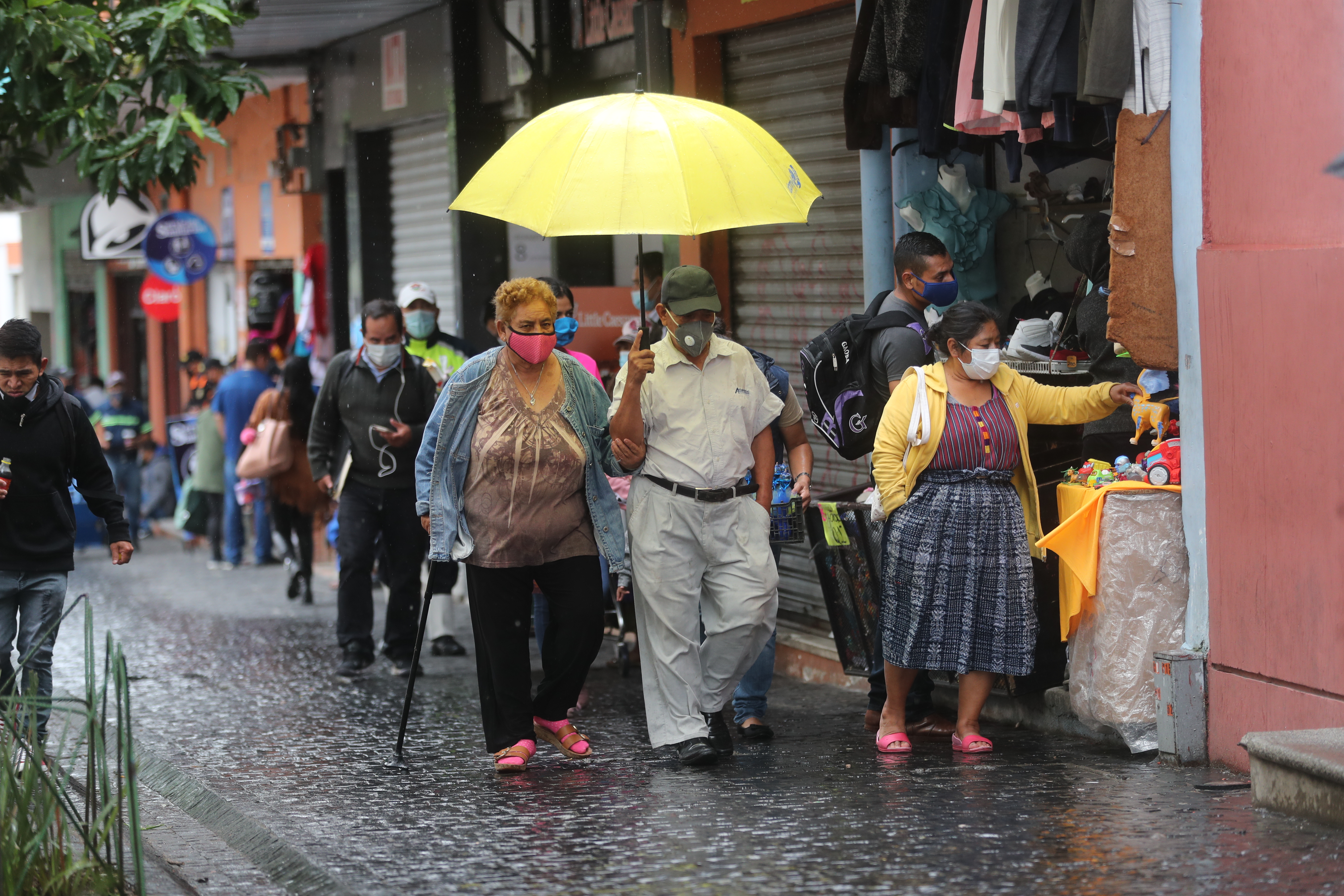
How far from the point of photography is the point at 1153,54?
5805 millimetres

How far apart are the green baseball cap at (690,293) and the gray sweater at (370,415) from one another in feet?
9.02

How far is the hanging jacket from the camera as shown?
652cm

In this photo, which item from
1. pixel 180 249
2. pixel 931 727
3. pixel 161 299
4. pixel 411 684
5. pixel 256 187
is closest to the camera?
pixel 411 684

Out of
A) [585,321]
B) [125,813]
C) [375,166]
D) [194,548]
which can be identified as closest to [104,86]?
[585,321]

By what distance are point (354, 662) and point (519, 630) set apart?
2.76 meters

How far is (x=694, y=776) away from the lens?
237 inches

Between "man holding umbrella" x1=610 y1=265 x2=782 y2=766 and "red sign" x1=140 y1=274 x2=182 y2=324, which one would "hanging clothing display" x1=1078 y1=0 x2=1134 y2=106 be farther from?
"red sign" x1=140 y1=274 x2=182 y2=324

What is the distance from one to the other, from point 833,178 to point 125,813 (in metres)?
5.20

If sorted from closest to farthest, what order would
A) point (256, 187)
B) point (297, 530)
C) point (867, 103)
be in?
point (867, 103) → point (297, 530) → point (256, 187)

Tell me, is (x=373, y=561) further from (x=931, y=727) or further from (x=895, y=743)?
(x=895, y=743)

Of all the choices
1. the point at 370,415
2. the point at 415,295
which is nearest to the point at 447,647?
the point at 370,415

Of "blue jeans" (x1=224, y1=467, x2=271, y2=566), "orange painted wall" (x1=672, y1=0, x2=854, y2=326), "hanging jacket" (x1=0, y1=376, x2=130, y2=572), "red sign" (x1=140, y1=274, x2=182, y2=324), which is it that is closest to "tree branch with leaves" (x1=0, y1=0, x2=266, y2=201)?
"hanging jacket" (x1=0, y1=376, x2=130, y2=572)

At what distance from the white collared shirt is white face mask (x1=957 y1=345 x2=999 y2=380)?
31.5 inches

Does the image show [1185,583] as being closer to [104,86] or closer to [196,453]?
[104,86]
